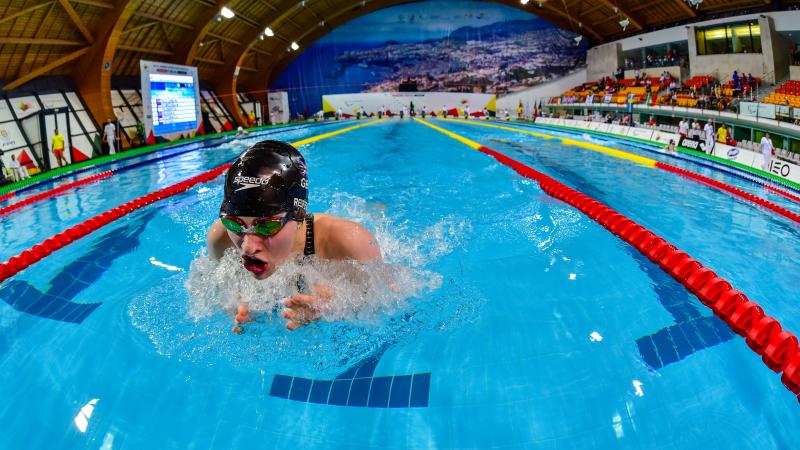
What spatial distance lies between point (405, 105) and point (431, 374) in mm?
35123

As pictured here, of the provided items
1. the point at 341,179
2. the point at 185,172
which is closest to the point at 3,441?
the point at 341,179

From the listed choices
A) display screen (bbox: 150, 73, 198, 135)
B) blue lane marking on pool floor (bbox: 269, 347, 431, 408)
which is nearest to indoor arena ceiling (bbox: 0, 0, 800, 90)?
display screen (bbox: 150, 73, 198, 135)

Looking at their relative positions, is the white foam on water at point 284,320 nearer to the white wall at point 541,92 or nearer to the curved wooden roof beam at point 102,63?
the curved wooden roof beam at point 102,63

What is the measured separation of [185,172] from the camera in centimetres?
1017

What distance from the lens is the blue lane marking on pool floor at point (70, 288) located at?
334cm

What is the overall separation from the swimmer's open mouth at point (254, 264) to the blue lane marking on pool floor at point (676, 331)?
2045mm

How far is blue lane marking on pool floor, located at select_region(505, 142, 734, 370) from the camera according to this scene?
253 centimetres

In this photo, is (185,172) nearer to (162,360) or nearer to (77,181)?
(77,181)

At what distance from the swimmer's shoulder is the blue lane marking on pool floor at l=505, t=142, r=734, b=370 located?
1626 millimetres

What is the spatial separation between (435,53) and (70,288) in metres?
37.7

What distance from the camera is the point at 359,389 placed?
89.4 inches

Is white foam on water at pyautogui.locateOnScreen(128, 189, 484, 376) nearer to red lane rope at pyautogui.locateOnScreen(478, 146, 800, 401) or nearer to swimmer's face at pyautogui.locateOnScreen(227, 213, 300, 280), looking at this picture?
swimmer's face at pyautogui.locateOnScreen(227, 213, 300, 280)

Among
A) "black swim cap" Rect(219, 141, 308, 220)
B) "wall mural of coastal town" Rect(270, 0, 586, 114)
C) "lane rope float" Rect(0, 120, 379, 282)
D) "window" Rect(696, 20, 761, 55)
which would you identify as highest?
"wall mural of coastal town" Rect(270, 0, 586, 114)

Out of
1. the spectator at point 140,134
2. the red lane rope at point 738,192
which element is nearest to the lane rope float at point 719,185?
the red lane rope at point 738,192
